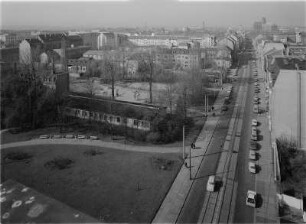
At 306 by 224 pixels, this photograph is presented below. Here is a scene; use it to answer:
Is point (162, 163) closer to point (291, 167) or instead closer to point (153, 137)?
point (153, 137)

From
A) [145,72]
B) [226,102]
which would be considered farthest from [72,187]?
[145,72]

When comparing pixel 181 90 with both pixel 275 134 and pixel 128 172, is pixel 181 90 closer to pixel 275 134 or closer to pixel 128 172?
pixel 275 134

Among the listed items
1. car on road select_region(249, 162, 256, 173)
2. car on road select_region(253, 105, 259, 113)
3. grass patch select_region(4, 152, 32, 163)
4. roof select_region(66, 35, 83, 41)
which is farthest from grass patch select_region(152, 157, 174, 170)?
roof select_region(66, 35, 83, 41)

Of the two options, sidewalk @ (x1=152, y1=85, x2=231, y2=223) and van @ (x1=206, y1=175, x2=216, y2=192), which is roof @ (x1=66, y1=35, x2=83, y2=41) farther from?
van @ (x1=206, y1=175, x2=216, y2=192)

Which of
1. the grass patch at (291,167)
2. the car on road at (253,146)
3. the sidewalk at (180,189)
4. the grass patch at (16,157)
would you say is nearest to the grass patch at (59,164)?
the grass patch at (16,157)

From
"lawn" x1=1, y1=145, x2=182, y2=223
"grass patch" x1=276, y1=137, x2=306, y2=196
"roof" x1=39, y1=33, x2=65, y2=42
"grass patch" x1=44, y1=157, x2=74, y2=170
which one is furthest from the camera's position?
"roof" x1=39, y1=33, x2=65, y2=42

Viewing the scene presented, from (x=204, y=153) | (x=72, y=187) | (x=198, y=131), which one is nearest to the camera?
(x=72, y=187)
